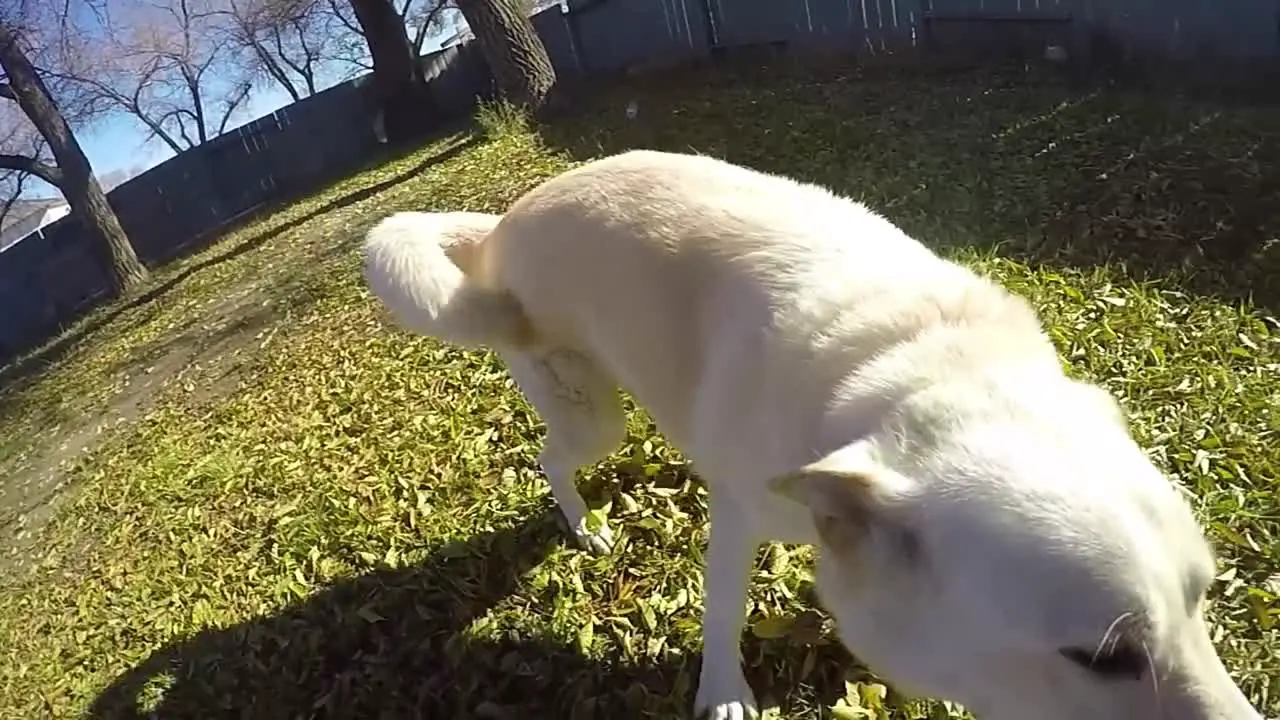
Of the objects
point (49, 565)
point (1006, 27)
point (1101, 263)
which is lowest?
point (49, 565)

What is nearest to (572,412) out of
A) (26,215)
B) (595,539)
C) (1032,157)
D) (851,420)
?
(595,539)

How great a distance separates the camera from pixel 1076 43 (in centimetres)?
636

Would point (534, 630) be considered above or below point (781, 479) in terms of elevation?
below

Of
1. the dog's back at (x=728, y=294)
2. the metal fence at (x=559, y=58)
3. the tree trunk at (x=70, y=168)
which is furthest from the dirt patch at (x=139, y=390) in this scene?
the metal fence at (x=559, y=58)

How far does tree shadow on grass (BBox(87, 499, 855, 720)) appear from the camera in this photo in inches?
109

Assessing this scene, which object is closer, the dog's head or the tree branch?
the dog's head

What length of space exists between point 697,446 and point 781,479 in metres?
0.78

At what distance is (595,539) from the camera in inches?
126

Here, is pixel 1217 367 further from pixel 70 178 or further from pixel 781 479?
pixel 70 178

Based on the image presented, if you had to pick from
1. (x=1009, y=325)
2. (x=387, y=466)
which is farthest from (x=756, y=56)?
(x=1009, y=325)

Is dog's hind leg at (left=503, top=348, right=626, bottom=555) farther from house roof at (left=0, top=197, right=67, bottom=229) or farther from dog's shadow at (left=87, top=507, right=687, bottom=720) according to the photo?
house roof at (left=0, top=197, right=67, bottom=229)

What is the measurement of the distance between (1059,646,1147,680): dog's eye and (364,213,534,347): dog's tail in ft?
5.91

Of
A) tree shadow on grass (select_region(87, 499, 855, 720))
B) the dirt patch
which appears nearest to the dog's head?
tree shadow on grass (select_region(87, 499, 855, 720))

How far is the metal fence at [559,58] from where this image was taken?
20.0 ft
